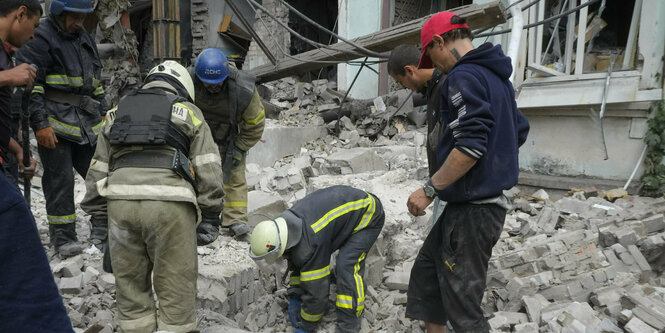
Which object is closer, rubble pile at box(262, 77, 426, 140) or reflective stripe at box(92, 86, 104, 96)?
reflective stripe at box(92, 86, 104, 96)

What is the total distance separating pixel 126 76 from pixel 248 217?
5330 millimetres

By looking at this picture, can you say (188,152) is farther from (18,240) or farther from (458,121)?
(18,240)

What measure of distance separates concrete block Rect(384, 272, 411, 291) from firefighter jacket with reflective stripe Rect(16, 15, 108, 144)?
2.67 meters

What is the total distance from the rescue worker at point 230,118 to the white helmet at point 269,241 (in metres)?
0.90

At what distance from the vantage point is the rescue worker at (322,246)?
3336 mm

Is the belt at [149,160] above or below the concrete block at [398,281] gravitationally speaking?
above

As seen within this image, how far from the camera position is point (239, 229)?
15.0 ft

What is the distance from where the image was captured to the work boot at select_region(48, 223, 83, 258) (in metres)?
4.00

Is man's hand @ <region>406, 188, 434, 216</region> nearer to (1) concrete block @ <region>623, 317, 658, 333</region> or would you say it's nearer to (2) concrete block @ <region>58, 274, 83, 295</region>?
(1) concrete block @ <region>623, 317, 658, 333</region>

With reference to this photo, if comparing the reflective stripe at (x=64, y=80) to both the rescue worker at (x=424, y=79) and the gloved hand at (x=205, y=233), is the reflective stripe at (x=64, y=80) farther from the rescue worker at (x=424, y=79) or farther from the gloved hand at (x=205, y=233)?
the rescue worker at (x=424, y=79)

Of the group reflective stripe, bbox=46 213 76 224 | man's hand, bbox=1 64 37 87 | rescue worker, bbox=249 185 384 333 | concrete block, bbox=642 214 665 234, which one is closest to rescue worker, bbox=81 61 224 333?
man's hand, bbox=1 64 37 87

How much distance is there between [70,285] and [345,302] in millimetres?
1901

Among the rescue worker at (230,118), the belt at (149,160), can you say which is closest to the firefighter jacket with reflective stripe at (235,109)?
the rescue worker at (230,118)

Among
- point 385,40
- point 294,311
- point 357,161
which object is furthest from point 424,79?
point 357,161
